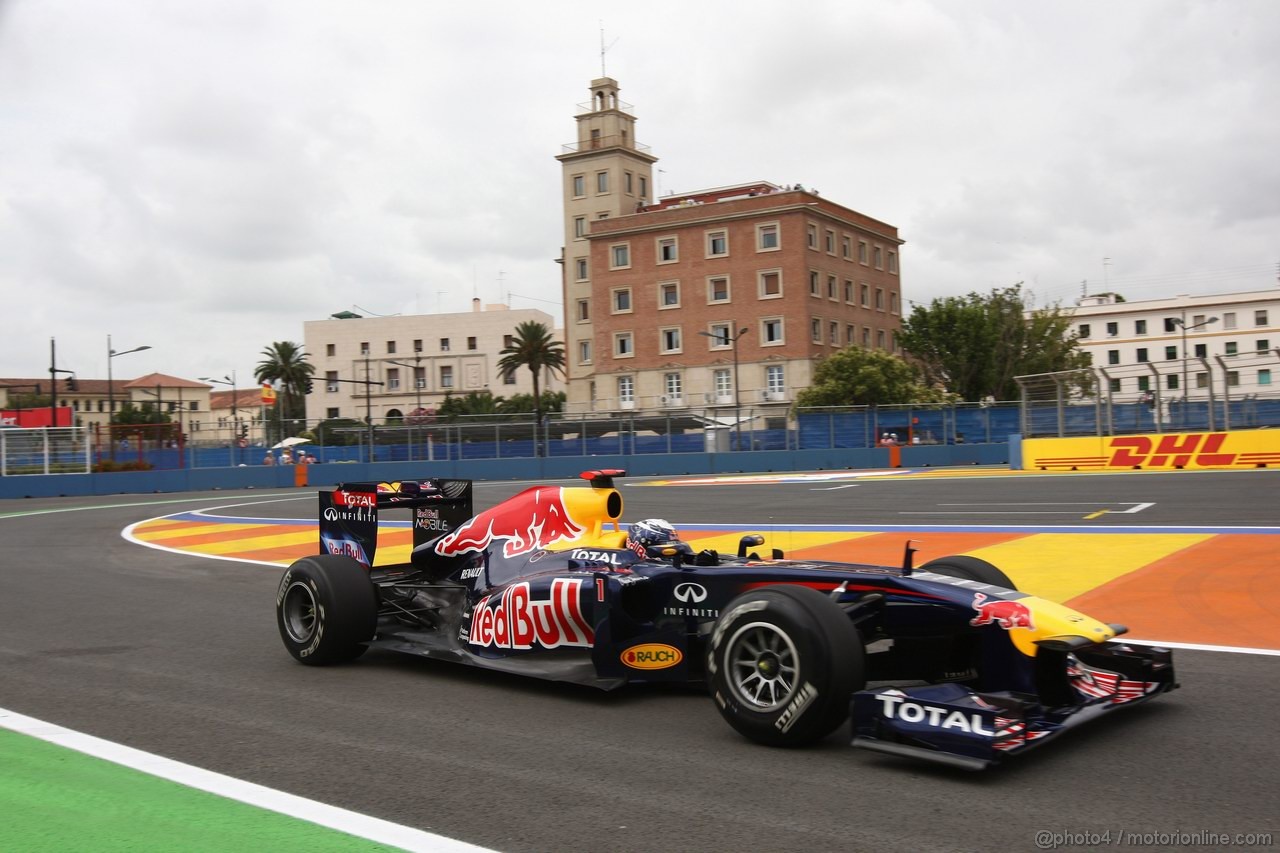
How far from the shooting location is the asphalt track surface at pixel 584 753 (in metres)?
3.81

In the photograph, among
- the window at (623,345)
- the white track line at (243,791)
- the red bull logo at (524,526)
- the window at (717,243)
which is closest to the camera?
the white track line at (243,791)

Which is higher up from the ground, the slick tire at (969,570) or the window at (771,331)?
the window at (771,331)

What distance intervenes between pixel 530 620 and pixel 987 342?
67.0 metres

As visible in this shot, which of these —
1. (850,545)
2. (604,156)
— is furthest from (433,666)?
(604,156)

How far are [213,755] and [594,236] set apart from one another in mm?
70434

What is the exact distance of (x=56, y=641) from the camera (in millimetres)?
8047

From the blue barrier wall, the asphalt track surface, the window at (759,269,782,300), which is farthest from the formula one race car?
the window at (759,269,782,300)

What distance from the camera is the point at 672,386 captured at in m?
71.1

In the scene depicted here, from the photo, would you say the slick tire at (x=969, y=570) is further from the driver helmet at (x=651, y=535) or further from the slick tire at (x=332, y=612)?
the slick tire at (x=332, y=612)

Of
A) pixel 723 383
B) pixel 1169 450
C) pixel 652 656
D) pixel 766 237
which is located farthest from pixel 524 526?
pixel 766 237

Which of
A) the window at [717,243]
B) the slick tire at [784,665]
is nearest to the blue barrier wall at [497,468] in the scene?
the window at [717,243]

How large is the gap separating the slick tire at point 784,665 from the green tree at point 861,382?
180 ft

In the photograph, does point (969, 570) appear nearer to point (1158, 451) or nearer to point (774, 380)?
point (1158, 451)

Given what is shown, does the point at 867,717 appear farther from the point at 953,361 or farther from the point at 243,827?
the point at 953,361
